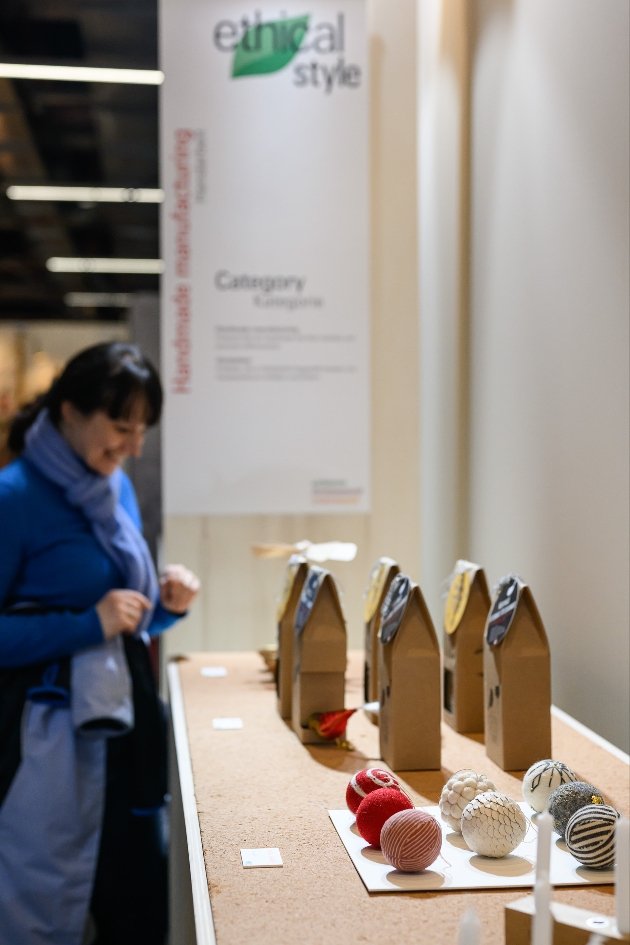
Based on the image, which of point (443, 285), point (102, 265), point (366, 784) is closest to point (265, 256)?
point (443, 285)

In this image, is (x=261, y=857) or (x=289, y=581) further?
(x=289, y=581)

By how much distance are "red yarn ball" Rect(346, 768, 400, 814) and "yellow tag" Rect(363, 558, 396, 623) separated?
1.97 ft

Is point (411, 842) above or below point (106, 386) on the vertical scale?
below

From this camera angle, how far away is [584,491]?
1.82 m

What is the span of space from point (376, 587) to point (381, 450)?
3.07ft

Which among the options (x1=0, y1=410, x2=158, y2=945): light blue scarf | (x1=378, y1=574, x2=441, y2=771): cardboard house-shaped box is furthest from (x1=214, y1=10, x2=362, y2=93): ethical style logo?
(x1=378, y1=574, x2=441, y2=771): cardboard house-shaped box

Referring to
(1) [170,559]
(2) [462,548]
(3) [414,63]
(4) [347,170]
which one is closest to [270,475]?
(1) [170,559]

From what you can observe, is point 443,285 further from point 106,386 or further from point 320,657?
point 320,657

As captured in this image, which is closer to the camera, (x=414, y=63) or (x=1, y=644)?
(x=1, y=644)

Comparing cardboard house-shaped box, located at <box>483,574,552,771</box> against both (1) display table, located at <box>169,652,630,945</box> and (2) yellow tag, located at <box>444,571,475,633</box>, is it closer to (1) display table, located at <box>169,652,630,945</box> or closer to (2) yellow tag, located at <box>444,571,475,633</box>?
(1) display table, located at <box>169,652,630,945</box>

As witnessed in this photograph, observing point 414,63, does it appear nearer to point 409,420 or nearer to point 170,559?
point 409,420

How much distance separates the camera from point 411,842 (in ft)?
3.36

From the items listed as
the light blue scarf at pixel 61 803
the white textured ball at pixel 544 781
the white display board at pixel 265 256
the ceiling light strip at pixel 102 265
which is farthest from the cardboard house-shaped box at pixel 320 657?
the ceiling light strip at pixel 102 265

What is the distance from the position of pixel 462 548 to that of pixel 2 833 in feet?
4.54
